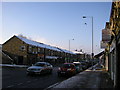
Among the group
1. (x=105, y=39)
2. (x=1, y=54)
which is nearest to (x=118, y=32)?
(x=105, y=39)

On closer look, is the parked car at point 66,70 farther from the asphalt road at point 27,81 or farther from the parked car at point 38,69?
the asphalt road at point 27,81

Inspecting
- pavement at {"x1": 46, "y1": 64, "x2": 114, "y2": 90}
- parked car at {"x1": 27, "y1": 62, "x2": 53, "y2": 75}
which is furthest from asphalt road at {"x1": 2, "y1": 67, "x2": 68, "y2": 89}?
parked car at {"x1": 27, "y1": 62, "x2": 53, "y2": 75}

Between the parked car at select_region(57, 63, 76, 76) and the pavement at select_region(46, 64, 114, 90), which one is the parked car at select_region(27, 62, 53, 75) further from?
the pavement at select_region(46, 64, 114, 90)

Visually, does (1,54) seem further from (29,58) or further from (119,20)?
(119,20)

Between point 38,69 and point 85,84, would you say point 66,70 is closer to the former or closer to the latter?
point 38,69

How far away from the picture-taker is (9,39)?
5194 centimetres

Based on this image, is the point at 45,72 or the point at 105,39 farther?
the point at 45,72

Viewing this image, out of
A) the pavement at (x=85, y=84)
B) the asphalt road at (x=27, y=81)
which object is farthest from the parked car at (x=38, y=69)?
the pavement at (x=85, y=84)

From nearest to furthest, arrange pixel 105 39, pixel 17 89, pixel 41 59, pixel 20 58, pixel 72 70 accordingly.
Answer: pixel 17 89
pixel 105 39
pixel 72 70
pixel 20 58
pixel 41 59

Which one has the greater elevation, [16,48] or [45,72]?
[16,48]

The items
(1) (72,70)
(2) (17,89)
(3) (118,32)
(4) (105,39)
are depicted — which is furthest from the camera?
(1) (72,70)

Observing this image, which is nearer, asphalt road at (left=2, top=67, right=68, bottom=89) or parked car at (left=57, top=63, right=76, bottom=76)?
asphalt road at (left=2, top=67, right=68, bottom=89)

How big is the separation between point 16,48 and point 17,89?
134ft

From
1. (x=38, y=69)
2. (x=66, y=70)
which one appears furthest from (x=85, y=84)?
(x=38, y=69)
